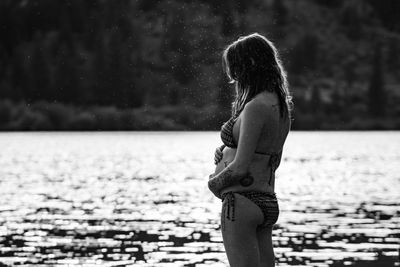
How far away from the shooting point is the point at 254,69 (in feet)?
18.4

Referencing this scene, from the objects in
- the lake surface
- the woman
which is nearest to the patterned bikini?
the woman

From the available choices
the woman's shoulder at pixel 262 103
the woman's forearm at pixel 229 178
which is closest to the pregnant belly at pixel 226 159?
the woman's forearm at pixel 229 178

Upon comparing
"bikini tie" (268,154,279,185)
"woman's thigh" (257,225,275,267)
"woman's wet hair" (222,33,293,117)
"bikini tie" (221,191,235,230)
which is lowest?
"woman's thigh" (257,225,275,267)

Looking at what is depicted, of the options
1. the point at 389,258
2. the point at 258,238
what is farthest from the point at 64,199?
the point at 258,238

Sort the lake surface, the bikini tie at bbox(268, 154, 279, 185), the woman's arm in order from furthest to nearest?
1. the lake surface
2. the bikini tie at bbox(268, 154, 279, 185)
3. the woman's arm

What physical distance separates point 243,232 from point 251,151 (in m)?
0.49

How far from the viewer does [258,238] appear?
5.60 metres

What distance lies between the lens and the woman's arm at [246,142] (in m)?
5.38

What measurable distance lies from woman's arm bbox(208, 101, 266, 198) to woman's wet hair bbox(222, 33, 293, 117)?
151 mm

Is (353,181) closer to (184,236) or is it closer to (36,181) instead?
(36,181)

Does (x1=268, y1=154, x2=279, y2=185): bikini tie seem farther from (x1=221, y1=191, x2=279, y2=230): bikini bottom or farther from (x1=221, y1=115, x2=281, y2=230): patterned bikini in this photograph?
(x1=221, y1=191, x2=279, y2=230): bikini bottom

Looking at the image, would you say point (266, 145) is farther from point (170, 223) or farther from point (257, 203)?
point (170, 223)

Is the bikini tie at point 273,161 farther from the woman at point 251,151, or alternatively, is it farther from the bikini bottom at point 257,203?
the bikini bottom at point 257,203

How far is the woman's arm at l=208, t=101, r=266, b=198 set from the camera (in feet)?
17.6
